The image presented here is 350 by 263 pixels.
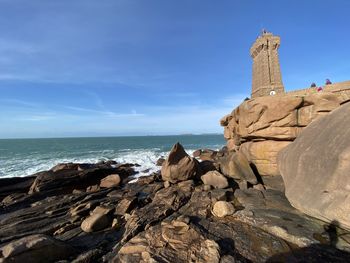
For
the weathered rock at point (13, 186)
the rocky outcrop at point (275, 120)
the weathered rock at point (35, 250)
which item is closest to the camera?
the weathered rock at point (35, 250)

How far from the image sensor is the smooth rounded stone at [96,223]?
8.72 metres

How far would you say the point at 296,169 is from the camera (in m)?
9.12

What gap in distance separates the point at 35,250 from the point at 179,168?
Result: 367 inches

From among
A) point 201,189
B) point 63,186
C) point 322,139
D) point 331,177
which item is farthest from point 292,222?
point 63,186

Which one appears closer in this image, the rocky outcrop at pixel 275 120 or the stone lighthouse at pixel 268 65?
the rocky outcrop at pixel 275 120

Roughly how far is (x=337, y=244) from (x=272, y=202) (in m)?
3.41

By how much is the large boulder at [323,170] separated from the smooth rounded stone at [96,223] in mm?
7985

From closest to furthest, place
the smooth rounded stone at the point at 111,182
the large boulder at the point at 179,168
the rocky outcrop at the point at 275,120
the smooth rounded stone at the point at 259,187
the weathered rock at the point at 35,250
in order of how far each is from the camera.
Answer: the weathered rock at the point at 35,250 → the smooth rounded stone at the point at 259,187 → the rocky outcrop at the point at 275,120 → the large boulder at the point at 179,168 → the smooth rounded stone at the point at 111,182

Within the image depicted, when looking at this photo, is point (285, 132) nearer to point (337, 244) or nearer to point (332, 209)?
point (332, 209)

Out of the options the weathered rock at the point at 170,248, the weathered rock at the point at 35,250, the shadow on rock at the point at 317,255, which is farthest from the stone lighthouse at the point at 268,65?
the weathered rock at the point at 35,250

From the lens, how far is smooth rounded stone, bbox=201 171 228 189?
12.7 metres

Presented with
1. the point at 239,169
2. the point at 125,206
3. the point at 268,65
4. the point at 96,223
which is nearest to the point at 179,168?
the point at 239,169

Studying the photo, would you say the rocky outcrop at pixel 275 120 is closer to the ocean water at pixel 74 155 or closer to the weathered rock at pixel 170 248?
the weathered rock at pixel 170 248

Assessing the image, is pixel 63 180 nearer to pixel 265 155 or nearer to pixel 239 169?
pixel 239 169
